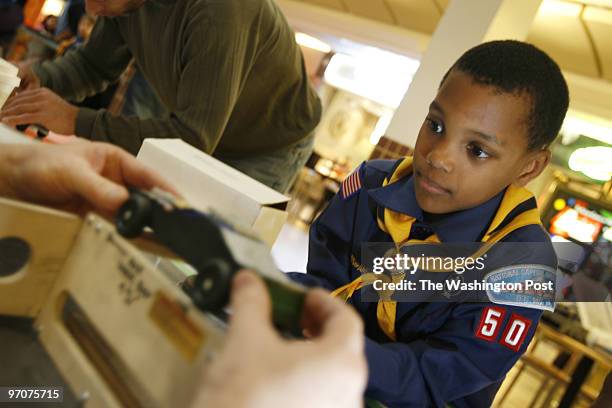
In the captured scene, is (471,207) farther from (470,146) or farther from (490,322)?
(490,322)

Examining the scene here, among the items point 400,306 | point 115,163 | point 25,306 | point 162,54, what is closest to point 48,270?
point 25,306

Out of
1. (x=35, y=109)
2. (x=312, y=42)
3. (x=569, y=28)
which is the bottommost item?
(x=35, y=109)

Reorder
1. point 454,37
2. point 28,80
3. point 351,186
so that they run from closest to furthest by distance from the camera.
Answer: point 351,186, point 28,80, point 454,37

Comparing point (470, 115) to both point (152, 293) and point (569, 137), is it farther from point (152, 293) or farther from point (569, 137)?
point (569, 137)

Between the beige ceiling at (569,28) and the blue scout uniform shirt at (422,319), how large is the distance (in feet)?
14.8

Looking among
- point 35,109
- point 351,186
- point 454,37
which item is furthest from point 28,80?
point 454,37

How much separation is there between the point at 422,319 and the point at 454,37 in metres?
3.10

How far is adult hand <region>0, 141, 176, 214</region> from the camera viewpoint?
1.70 ft

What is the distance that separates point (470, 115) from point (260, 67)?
871 millimetres

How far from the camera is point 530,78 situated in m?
0.93

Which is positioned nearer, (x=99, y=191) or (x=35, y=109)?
(x=99, y=191)

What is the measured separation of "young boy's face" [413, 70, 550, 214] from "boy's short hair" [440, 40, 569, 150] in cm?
2

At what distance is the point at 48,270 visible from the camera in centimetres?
52

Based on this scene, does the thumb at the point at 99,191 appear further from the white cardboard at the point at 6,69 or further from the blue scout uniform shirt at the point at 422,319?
the white cardboard at the point at 6,69
